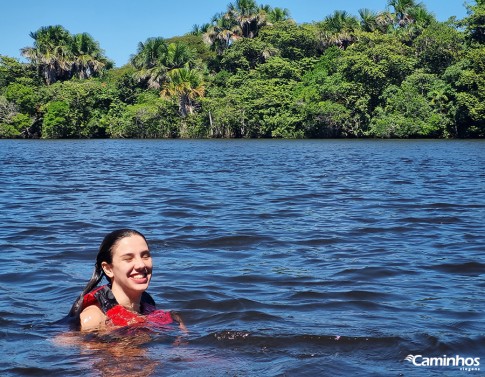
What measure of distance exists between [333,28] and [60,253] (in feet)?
239

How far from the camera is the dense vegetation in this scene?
6247 centimetres

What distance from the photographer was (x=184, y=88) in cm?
7112

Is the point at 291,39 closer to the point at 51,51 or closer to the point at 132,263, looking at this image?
the point at 51,51

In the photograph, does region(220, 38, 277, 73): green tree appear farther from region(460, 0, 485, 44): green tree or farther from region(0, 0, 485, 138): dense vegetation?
region(460, 0, 485, 44): green tree

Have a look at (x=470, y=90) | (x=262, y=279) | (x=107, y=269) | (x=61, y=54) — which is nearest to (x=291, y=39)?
(x=470, y=90)

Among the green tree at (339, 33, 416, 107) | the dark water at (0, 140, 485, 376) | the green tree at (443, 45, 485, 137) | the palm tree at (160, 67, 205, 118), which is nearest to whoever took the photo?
the dark water at (0, 140, 485, 376)

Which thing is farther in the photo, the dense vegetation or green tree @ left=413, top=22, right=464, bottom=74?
green tree @ left=413, top=22, right=464, bottom=74

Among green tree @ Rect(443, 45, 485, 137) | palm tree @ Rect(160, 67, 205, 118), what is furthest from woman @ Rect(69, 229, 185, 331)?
palm tree @ Rect(160, 67, 205, 118)

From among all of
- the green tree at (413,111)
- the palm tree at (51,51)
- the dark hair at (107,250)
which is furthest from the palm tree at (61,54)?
the dark hair at (107,250)

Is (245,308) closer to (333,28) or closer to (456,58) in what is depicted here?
(456,58)

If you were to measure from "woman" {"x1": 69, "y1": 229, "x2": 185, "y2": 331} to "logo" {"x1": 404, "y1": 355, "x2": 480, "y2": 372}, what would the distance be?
1.93 m

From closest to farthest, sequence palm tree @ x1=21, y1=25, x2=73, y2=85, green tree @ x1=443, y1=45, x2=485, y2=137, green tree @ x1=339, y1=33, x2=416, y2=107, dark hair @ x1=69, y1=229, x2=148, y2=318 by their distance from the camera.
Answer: dark hair @ x1=69, y1=229, x2=148, y2=318, green tree @ x1=443, y1=45, x2=485, y2=137, green tree @ x1=339, y1=33, x2=416, y2=107, palm tree @ x1=21, y1=25, x2=73, y2=85

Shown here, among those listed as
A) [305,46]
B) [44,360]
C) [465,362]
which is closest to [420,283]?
[465,362]

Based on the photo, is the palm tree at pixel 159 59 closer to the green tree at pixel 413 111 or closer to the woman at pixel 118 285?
the green tree at pixel 413 111
